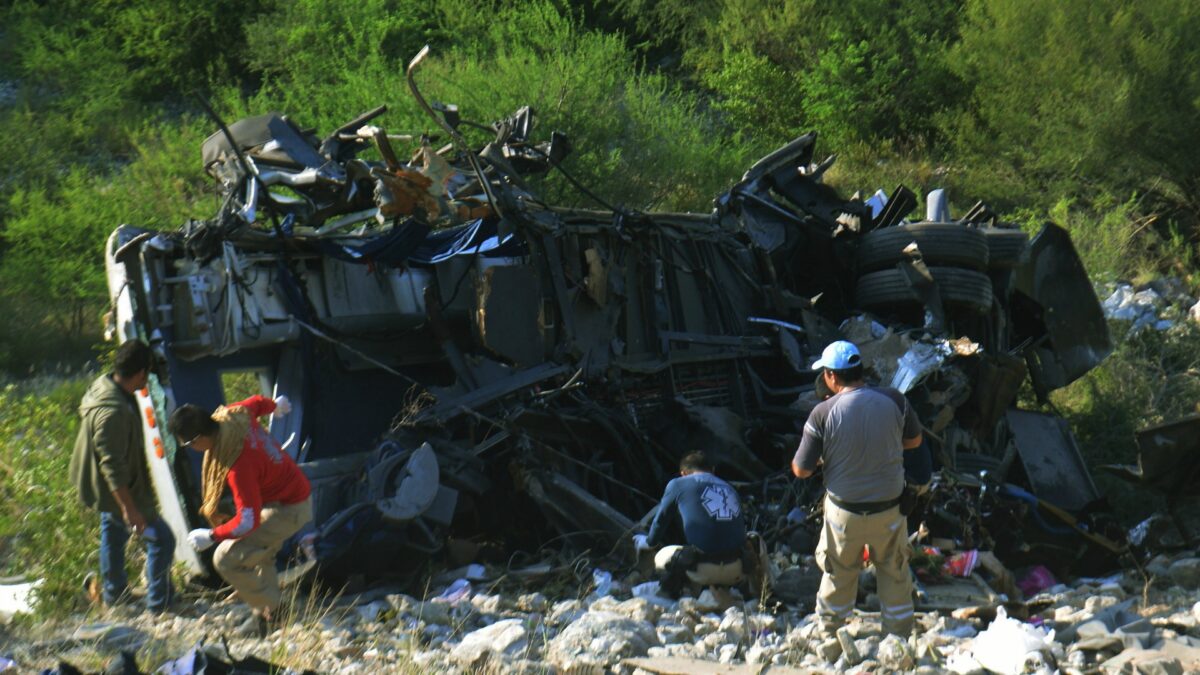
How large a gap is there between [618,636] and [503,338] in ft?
10.2

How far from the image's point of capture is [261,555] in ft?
22.9

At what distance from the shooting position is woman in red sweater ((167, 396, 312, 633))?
264 inches

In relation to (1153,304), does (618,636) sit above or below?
above

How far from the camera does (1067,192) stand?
23.9 meters

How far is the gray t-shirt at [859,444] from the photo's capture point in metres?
6.43

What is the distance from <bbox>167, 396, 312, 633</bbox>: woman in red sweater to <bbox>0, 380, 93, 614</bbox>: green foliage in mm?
1702

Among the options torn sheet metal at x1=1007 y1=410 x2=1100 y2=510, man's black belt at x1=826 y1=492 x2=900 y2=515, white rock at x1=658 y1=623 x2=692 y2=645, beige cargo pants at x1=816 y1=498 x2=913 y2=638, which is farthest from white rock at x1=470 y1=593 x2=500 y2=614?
torn sheet metal at x1=1007 y1=410 x2=1100 y2=510

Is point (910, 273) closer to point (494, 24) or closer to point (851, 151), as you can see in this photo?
point (494, 24)

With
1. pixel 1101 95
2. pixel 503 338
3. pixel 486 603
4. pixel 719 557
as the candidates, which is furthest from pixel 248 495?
A: pixel 1101 95

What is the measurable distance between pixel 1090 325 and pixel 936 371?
12.5ft

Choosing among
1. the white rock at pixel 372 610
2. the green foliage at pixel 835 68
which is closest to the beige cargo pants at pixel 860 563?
the white rock at pixel 372 610

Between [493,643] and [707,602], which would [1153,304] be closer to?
[707,602]

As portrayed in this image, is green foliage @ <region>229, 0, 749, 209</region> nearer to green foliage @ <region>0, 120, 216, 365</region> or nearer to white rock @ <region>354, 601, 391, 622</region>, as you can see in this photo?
green foliage @ <region>0, 120, 216, 365</region>

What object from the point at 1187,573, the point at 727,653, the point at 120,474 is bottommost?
the point at 1187,573
